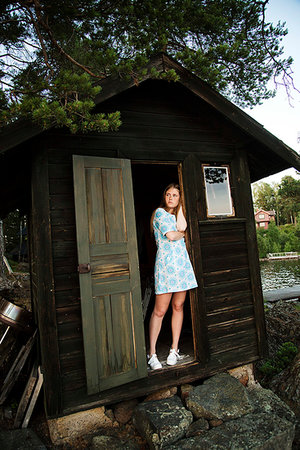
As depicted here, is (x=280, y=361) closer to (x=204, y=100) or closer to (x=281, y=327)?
(x=281, y=327)

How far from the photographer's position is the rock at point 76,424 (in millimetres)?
3012

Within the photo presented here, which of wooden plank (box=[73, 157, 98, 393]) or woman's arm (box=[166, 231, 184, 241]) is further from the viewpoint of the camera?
woman's arm (box=[166, 231, 184, 241])

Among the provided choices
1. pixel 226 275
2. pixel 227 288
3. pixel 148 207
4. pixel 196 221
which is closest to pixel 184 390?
pixel 227 288

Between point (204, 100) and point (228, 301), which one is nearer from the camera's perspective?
point (204, 100)

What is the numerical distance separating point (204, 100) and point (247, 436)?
12.0ft

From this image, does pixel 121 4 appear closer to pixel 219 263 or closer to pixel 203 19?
pixel 203 19

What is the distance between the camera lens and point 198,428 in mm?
2951

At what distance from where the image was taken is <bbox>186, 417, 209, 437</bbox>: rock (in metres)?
2.91

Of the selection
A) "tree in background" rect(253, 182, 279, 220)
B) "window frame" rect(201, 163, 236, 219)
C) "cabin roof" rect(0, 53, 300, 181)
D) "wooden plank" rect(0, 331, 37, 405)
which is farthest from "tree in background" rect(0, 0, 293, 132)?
"tree in background" rect(253, 182, 279, 220)

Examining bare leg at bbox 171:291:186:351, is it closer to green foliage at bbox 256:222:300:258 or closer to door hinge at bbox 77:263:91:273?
door hinge at bbox 77:263:91:273

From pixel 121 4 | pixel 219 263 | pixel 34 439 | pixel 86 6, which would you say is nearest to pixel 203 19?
pixel 121 4

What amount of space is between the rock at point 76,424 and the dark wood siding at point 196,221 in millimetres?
193

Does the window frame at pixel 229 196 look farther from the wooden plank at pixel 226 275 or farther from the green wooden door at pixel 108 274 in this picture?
the green wooden door at pixel 108 274

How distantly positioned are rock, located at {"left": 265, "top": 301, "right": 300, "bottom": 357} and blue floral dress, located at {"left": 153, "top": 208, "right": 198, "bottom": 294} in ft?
9.35
